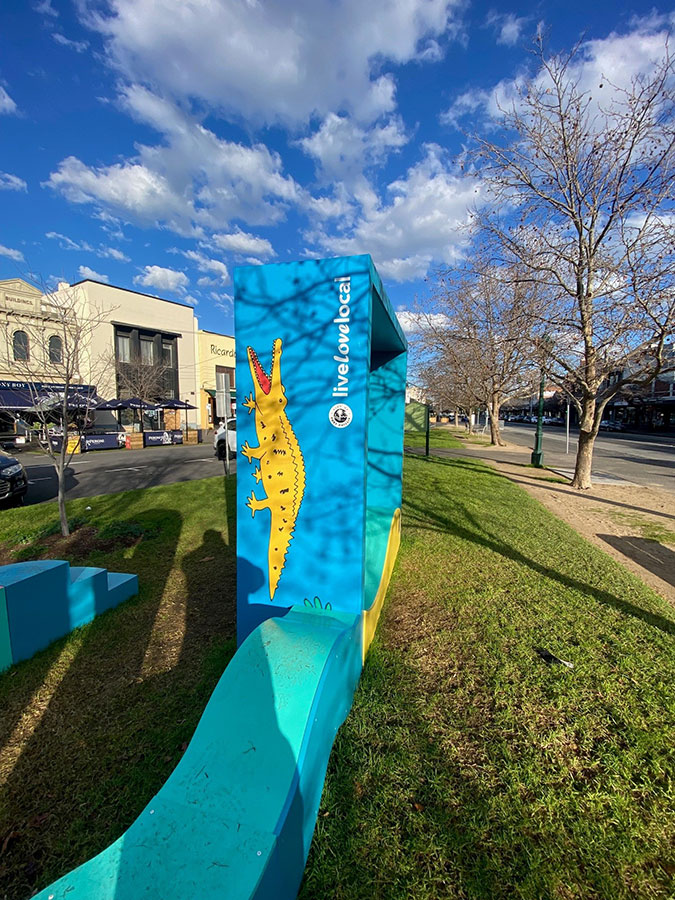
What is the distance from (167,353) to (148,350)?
1.83 metres

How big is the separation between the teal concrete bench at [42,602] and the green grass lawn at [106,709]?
123 mm

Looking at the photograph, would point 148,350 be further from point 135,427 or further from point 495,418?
point 495,418

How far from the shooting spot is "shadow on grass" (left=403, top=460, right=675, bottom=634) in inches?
161

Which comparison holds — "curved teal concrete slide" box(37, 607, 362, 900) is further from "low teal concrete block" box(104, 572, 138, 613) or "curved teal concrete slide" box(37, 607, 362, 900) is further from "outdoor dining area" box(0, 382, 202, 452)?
"outdoor dining area" box(0, 382, 202, 452)

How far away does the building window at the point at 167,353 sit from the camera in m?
34.6

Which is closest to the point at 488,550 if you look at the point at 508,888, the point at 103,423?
the point at 508,888

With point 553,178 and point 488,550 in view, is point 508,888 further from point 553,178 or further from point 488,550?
point 553,178

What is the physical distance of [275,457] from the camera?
3.04 m

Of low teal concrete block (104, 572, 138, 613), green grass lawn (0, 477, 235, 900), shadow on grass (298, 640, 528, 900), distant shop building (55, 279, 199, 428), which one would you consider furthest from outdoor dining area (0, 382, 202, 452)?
shadow on grass (298, 640, 528, 900)

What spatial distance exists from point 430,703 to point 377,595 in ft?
3.41

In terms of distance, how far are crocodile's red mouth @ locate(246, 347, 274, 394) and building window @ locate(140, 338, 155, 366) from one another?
33.2m

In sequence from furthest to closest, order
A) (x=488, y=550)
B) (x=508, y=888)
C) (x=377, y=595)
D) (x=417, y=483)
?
(x=417, y=483)
(x=488, y=550)
(x=377, y=595)
(x=508, y=888)

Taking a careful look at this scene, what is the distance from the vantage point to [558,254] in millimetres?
8875

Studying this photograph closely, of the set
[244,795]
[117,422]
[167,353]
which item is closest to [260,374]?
[244,795]
